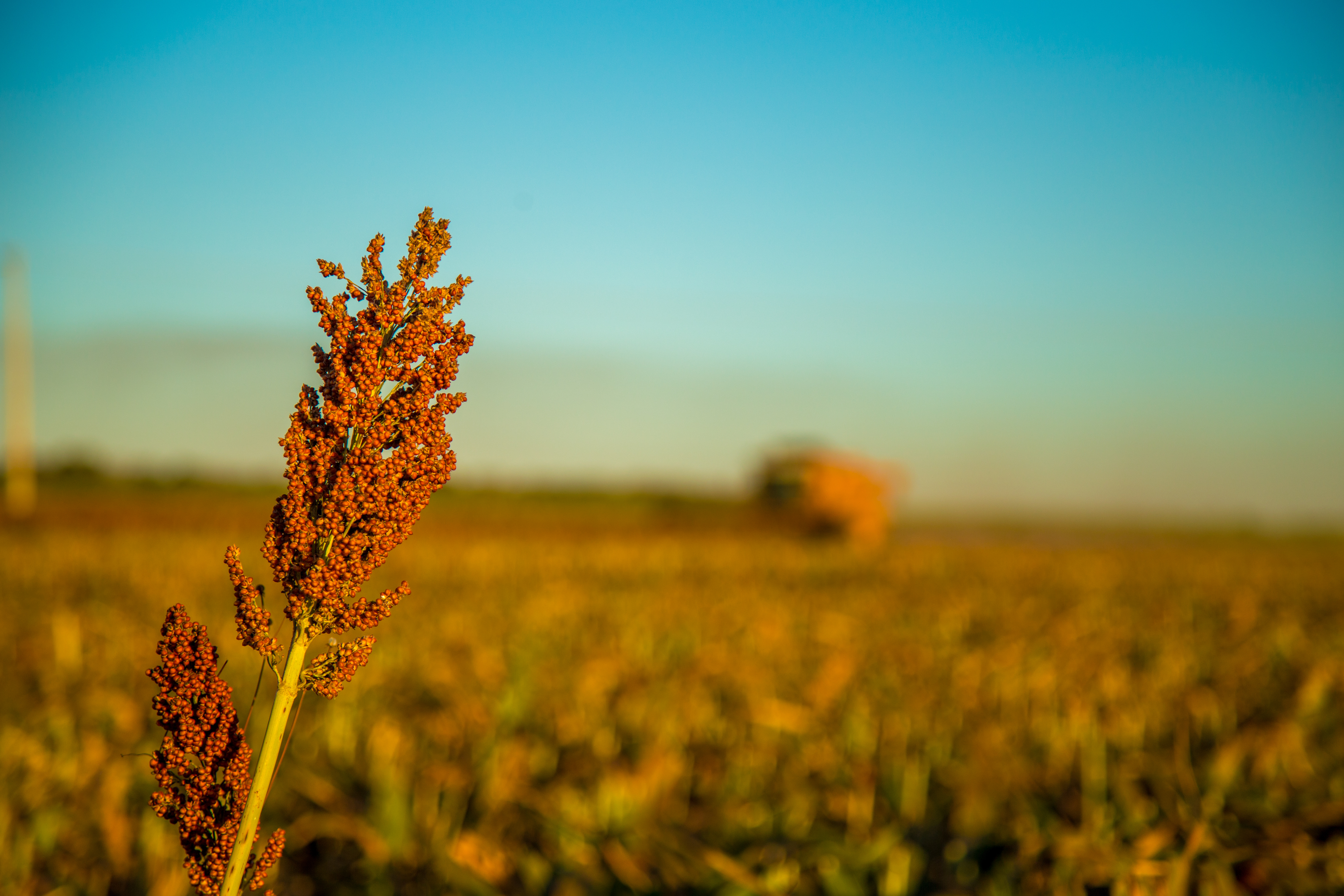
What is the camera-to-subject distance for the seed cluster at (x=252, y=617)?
90cm

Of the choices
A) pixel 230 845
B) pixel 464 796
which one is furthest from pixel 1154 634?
pixel 230 845

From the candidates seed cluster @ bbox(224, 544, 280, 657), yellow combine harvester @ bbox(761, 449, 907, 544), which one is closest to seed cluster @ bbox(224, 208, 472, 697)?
seed cluster @ bbox(224, 544, 280, 657)

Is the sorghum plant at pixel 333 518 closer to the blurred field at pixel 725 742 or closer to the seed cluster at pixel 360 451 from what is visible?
the seed cluster at pixel 360 451

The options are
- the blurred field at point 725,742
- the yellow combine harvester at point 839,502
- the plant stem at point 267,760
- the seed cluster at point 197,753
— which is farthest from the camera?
the yellow combine harvester at point 839,502

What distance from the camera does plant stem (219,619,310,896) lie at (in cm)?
81

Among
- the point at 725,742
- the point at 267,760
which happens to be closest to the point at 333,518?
the point at 267,760

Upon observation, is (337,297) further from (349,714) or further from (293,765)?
(349,714)

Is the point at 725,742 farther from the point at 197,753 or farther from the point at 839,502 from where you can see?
the point at 839,502

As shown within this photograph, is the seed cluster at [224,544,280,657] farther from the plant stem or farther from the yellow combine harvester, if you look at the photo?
the yellow combine harvester

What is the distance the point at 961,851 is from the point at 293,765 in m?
3.23

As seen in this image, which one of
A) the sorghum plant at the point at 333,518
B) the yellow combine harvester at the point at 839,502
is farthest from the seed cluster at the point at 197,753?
the yellow combine harvester at the point at 839,502

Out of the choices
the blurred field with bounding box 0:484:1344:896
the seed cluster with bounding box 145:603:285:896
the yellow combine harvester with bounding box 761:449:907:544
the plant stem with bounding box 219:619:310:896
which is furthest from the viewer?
the yellow combine harvester with bounding box 761:449:907:544

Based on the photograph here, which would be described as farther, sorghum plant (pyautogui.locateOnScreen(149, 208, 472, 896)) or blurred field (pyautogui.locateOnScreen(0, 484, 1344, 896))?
blurred field (pyautogui.locateOnScreen(0, 484, 1344, 896))

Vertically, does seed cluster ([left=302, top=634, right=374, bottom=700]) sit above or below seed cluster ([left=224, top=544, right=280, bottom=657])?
below
